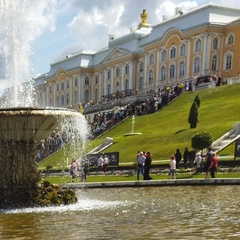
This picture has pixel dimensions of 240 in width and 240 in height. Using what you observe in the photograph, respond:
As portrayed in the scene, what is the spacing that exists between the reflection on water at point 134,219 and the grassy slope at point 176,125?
13.4 metres

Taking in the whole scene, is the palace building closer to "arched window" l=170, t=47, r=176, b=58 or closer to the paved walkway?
"arched window" l=170, t=47, r=176, b=58

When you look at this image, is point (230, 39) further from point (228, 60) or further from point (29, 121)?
point (29, 121)

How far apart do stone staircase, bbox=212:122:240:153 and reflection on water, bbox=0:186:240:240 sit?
12.9 metres

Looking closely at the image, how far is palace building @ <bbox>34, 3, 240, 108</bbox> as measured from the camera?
57656 millimetres

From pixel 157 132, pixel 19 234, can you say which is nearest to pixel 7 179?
pixel 19 234

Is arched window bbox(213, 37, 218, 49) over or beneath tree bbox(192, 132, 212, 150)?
over

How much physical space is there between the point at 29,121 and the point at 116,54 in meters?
66.1

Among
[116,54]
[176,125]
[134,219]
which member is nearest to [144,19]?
[116,54]

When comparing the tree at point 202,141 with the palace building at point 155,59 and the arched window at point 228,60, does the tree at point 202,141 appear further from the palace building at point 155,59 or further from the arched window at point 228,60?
the arched window at point 228,60

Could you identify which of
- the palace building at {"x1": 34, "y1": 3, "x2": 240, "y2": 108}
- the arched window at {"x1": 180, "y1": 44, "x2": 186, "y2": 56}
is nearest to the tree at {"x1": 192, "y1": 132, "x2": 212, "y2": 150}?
the palace building at {"x1": 34, "y1": 3, "x2": 240, "y2": 108}

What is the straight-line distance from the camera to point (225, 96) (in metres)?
40.3

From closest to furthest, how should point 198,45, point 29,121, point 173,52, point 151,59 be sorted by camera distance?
point 29,121, point 198,45, point 173,52, point 151,59

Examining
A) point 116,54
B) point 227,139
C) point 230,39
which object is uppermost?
point 116,54

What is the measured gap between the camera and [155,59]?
220 feet
